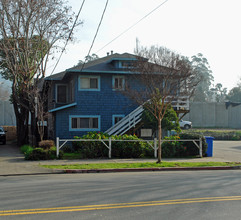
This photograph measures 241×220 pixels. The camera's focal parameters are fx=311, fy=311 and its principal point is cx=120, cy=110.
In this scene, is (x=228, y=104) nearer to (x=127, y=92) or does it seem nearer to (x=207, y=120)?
(x=207, y=120)

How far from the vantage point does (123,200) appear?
736 cm

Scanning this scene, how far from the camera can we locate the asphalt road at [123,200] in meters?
6.19

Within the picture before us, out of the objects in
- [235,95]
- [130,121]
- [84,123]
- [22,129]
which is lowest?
[22,129]

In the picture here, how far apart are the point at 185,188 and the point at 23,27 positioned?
767 inches

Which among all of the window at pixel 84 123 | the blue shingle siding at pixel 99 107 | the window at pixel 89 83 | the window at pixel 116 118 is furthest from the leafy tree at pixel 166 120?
the window at pixel 89 83

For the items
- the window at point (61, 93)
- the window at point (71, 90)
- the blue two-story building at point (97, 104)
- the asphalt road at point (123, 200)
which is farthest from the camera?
the window at point (61, 93)

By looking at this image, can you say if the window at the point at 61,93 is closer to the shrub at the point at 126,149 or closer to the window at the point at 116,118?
the window at the point at 116,118

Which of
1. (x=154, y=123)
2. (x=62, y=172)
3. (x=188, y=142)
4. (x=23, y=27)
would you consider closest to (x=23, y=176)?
(x=62, y=172)

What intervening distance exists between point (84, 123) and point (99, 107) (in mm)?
1697

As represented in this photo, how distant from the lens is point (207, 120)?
2068 inches

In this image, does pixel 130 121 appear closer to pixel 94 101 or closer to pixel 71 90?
pixel 94 101

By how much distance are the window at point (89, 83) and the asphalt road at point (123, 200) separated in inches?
565

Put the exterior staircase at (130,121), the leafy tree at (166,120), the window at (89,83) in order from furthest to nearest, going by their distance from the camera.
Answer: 1. the window at (89,83)
2. the exterior staircase at (130,121)
3. the leafy tree at (166,120)

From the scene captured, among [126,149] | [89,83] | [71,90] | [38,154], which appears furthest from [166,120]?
[38,154]
